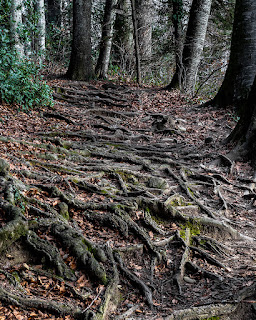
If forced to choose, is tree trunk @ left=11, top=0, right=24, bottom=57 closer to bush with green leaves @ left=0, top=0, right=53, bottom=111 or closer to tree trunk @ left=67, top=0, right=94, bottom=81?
bush with green leaves @ left=0, top=0, right=53, bottom=111

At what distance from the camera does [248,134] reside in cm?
767

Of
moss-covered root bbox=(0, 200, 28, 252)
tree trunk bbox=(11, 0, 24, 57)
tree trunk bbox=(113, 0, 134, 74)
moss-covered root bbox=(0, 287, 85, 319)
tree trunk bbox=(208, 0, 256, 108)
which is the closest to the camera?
moss-covered root bbox=(0, 287, 85, 319)

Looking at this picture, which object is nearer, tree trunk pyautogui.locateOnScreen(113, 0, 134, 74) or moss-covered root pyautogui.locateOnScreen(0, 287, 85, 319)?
moss-covered root pyautogui.locateOnScreen(0, 287, 85, 319)

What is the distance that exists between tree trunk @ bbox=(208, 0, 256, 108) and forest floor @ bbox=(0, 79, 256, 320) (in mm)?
2012

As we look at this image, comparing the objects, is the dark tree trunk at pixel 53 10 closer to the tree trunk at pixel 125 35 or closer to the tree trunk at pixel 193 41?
the tree trunk at pixel 125 35

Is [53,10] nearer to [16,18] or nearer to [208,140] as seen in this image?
[16,18]

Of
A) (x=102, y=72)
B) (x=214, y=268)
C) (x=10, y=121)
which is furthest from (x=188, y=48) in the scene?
(x=214, y=268)

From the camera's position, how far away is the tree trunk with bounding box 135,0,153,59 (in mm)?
18453

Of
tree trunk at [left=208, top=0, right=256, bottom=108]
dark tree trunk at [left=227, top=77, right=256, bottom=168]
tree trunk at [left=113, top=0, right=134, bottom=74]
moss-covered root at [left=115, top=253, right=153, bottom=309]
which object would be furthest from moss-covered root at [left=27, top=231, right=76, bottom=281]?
tree trunk at [left=113, top=0, right=134, bottom=74]

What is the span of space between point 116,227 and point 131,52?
15.9 metres

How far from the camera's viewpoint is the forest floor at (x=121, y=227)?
3.53 m

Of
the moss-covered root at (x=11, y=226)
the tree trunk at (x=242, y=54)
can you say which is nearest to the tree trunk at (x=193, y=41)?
the tree trunk at (x=242, y=54)

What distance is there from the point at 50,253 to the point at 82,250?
1.29 feet

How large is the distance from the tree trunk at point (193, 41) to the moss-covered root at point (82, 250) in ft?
39.5
